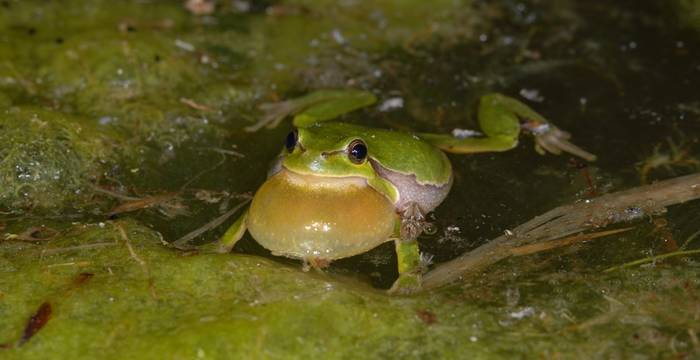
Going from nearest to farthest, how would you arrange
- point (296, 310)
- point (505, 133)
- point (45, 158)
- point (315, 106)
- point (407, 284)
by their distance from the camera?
point (296, 310) < point (407, 284) < point (45, 158) < point (505, 133) < point (315, 106)

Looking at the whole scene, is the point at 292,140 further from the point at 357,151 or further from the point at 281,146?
the point at 281,146

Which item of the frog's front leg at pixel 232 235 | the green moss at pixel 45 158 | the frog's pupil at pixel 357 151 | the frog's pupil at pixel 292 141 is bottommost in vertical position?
the frog's front leg at pixel 232 235

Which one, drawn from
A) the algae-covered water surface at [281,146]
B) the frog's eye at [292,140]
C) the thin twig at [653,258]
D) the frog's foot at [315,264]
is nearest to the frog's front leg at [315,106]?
the algae-covered water surface at [281,146]

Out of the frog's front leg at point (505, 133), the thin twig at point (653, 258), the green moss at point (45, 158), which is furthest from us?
the frog's front leg at point (505, 133)

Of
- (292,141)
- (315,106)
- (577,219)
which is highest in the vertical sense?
(292,141)

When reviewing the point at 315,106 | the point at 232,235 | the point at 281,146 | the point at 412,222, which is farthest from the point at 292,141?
the point at 315,106

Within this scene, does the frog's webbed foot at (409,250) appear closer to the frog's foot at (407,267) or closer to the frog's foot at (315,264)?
the frog's foot at (407,267)

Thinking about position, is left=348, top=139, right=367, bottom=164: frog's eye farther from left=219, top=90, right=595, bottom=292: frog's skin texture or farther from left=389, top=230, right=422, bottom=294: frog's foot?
left=389, top=230, right=422, bottom=294: frog's foot

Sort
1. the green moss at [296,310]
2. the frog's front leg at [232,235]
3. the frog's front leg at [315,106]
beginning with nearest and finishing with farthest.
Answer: the green moss at [296,310], the frog's front leg at [232,235], the frog's front leg at [315,106]
